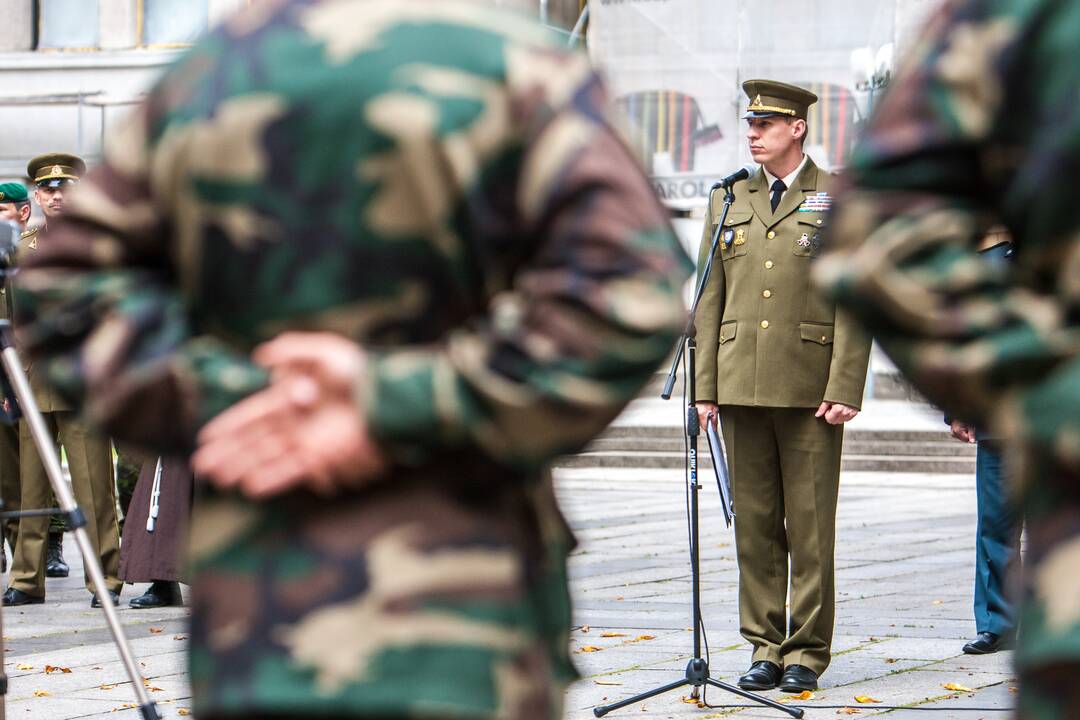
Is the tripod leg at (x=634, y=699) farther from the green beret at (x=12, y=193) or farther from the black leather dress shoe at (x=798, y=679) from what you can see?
the green beret at (x=12, y=193)

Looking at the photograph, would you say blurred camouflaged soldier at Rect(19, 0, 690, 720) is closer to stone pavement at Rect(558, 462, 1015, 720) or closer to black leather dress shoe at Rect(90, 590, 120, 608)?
stone pavement at Rect(558, 462, 1015, 720)

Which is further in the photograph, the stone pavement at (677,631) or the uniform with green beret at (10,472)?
the uniform with green beret at (10,472)

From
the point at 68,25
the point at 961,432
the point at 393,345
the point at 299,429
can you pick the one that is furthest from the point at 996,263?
the point at 68,25

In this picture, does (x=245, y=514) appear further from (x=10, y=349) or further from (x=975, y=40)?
(x=10, y=349)

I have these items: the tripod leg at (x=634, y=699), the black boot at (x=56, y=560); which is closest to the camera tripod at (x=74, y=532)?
the tripod leg at (x=634, y=699)

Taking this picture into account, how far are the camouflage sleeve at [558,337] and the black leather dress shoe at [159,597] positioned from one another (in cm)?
688

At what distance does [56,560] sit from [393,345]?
28.0ft

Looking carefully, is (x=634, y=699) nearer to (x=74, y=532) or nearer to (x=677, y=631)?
(x=677, y=631)

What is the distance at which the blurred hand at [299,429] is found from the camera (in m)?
1.99

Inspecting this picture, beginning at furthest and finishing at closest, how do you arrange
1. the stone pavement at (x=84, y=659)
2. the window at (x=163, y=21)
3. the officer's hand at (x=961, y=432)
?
1. the window at (x=163, y=21)
2. the officer's hand at (x=961, y=432)
3. the stone pavement at (x=84, y=659)

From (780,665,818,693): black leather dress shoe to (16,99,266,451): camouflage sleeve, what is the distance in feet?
14.2

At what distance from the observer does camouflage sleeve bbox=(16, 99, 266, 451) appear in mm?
2104

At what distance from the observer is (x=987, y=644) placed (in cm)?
708

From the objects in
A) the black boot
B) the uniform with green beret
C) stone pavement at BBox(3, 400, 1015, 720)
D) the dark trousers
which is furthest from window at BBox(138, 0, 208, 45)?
the dark trousers
